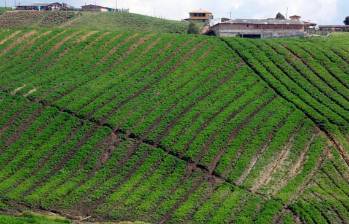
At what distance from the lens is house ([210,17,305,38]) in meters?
83.0

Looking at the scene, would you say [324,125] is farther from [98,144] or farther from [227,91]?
[98,144]

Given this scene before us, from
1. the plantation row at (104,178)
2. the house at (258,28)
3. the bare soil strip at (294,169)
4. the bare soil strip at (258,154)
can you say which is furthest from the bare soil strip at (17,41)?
the bare soil strip at (294,169)

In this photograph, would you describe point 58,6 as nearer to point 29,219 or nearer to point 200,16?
point 200,16

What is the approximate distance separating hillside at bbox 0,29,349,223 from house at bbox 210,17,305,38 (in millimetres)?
15765

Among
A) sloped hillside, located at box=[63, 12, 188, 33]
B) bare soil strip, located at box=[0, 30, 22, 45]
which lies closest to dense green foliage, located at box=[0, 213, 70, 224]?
bare soil strip, located at box=[0, 30, 22, 45]

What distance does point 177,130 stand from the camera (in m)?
49.0

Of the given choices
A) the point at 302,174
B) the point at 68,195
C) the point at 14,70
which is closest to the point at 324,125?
the point at 302,174

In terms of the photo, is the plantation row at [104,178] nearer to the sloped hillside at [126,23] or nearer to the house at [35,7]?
the sloped hillside at [126,23]

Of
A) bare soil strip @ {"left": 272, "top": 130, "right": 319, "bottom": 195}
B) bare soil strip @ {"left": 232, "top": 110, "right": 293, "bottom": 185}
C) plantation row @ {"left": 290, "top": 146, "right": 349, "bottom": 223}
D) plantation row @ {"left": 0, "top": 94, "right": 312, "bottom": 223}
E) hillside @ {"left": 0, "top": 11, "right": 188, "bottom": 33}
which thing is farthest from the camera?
hillside @ {"left": 0, "top": 11, "right": 188, "bottom": 33}

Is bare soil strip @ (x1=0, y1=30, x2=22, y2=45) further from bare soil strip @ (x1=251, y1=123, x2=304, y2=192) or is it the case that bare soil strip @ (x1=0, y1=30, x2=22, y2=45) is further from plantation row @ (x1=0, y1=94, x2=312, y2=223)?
bare soil strip @ (x1=251, y1=123, x2=304, y2=192)

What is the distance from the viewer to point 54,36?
69.9 m

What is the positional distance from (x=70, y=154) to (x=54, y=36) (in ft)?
92.8

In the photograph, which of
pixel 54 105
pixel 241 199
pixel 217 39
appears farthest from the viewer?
pixel 217 39

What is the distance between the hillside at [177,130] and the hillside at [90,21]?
27.0 m
